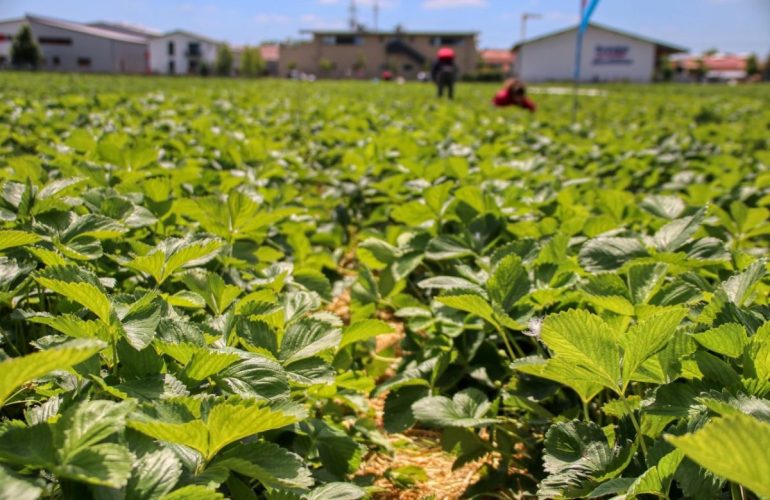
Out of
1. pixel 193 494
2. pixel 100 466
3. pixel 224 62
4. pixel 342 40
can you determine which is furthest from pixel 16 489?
pixel 224 62

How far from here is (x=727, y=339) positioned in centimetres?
97

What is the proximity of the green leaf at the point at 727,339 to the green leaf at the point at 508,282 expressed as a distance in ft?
1.63

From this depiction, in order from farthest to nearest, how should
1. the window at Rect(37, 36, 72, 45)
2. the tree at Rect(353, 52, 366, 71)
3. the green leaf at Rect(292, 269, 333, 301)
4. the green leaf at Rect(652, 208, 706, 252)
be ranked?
the tree at Rect(353, 52, 366, 71), the window at Rect(37, 36, 72, 45), the green leaf at Rect(292, 269, 333, 301), the green leaf at Rect(652, 208, 706, 252)

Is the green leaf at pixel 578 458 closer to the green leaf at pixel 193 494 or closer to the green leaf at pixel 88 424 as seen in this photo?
the green leaf at pixel 193 494

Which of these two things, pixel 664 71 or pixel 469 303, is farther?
pixel 664 71

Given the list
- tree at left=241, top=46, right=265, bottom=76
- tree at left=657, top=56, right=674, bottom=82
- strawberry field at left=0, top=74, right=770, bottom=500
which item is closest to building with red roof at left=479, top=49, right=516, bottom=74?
tree at left=657, top=56, right=674, bottom=82

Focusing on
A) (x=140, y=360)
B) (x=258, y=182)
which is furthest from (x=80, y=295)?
(x=258, y=182)

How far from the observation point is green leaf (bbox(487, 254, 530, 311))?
1458 millimetres

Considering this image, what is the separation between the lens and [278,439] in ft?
4.40

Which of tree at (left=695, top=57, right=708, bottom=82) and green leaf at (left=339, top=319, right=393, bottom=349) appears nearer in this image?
green leaf at (left=339, top=319, right=393, bottom=349)

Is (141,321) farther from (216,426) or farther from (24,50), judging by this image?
(24,50)

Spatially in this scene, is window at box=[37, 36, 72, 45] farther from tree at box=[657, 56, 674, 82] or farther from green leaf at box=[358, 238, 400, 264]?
green leaf at box=[358, 238, 400, 264]

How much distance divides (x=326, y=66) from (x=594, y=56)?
86.6ft

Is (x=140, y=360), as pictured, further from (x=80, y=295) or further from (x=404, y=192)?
(x=404, y=192)
